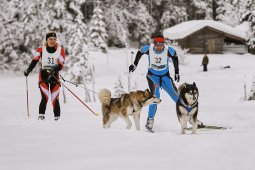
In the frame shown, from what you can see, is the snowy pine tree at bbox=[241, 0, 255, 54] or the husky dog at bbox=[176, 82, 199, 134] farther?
the snowy pine tree at bbox=[241, 0, 255, 54]

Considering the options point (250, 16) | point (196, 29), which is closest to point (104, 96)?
point (250, 16)

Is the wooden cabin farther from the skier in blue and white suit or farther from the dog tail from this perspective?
the dog tail

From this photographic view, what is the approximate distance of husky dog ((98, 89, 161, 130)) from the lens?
7.81 meters

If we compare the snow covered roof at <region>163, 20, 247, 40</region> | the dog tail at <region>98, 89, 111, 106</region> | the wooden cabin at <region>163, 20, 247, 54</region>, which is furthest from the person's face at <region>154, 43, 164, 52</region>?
the wooden cabin at <region>163, 20, 247, 54</region>

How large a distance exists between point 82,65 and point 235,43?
3153cm

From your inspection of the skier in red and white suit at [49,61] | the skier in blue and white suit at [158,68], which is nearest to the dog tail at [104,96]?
the skier in blue and white suit at [158,68]

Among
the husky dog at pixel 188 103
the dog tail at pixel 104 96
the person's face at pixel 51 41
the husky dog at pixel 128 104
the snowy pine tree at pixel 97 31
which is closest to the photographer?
the husky dog at pixel 188 103

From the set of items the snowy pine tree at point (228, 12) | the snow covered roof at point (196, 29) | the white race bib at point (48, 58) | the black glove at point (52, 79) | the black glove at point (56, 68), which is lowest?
the black glove at point (52, 79)

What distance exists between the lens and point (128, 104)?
782 centimetres

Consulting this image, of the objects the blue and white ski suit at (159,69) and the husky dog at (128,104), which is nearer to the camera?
the husky dog at (128,104)

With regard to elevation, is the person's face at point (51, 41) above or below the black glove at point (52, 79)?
above

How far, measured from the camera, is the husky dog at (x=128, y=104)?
7.81 metres

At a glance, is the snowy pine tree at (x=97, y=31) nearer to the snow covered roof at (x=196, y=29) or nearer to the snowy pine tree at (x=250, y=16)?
the snow covered roof at (x=196, y=29)

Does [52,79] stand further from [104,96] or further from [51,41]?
[104,96]
